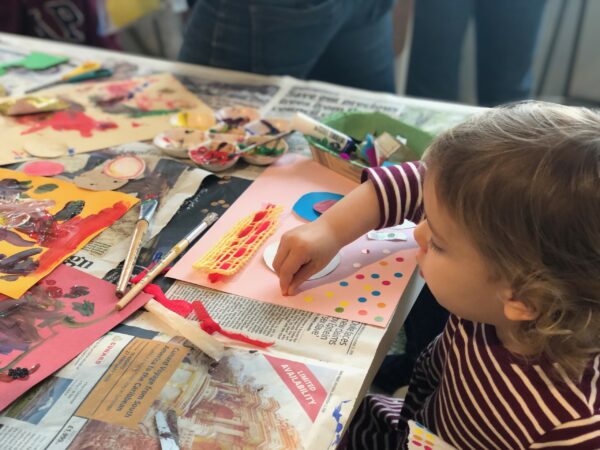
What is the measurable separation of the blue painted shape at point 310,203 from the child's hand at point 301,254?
80mm

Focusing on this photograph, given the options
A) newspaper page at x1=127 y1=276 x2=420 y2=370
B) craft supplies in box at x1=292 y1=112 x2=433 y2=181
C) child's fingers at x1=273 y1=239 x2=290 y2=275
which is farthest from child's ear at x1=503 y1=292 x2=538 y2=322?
craft supplies in box at x1=292 y1=112 x2=433 y2=181

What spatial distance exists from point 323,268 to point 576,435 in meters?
0.28

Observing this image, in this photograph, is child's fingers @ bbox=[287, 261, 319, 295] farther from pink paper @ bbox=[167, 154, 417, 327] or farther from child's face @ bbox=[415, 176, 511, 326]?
child's face @ bbox=[415, 176, 511, 326]

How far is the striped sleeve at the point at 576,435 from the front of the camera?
46 centimetres

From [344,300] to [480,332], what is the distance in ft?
0.44

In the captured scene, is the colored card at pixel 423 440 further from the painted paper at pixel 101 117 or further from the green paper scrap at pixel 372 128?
the painted paper at pixel 101 117

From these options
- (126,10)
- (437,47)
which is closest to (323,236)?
(437,47)

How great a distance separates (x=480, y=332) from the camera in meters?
0.56

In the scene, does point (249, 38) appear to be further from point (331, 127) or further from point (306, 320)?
point (306, 320)

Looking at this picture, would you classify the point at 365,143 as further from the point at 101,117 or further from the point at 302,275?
the point at 101,117

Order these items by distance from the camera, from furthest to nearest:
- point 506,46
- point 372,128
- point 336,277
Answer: point 506,46
point 372,128
point 336,277

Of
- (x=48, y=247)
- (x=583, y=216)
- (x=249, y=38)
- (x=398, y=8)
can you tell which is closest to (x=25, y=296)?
(x=48, y=247)

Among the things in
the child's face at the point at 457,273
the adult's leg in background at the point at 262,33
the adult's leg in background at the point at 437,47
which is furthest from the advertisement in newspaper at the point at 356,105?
the adult's leg in background at the point at 437,47

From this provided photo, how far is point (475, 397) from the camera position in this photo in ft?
1.79
